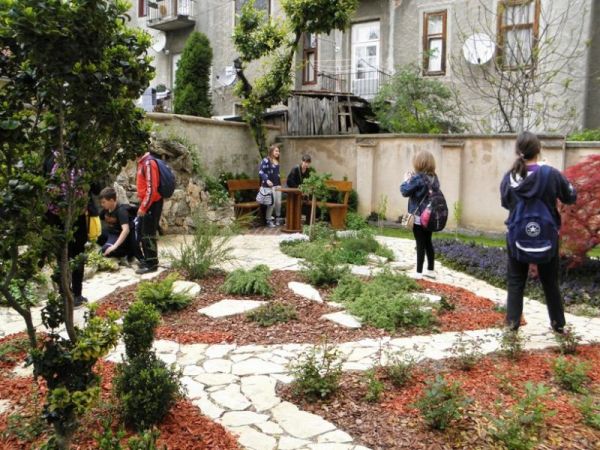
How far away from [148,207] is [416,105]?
9.92 meters

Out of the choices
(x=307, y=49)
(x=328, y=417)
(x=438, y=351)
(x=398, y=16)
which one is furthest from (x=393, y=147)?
(x=328, y=417)

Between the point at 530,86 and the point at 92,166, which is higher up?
the point at 530,86

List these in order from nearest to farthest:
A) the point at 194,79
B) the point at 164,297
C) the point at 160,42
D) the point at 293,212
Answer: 1. the point at 164,297
2. the point at 293,212
3. the point at 194,79
4. the point at 160,42

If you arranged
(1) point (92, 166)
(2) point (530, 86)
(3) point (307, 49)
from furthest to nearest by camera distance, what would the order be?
(3) point (307, 49) < (2) point (530, 86) < (1) point (92, 166)

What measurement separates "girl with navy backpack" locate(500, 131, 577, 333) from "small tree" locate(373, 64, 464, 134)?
10.6 metres

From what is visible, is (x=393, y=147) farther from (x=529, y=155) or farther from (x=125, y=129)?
(x=125, y=129)

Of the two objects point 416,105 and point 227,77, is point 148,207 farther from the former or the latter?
point 227,77

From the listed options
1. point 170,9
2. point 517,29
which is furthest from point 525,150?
point 170,9

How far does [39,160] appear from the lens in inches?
112

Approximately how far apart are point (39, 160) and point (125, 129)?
509 mm

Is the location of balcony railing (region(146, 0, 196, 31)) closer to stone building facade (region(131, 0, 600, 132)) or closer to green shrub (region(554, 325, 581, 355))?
→ stone building facade (region(131, 0, 600, 132))

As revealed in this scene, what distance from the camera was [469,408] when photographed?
3.71 m

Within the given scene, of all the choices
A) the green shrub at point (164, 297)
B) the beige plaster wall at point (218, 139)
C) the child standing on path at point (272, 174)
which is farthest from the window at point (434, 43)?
the green shrub at point (164, 297)

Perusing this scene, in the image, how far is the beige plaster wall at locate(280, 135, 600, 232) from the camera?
1260 cm
